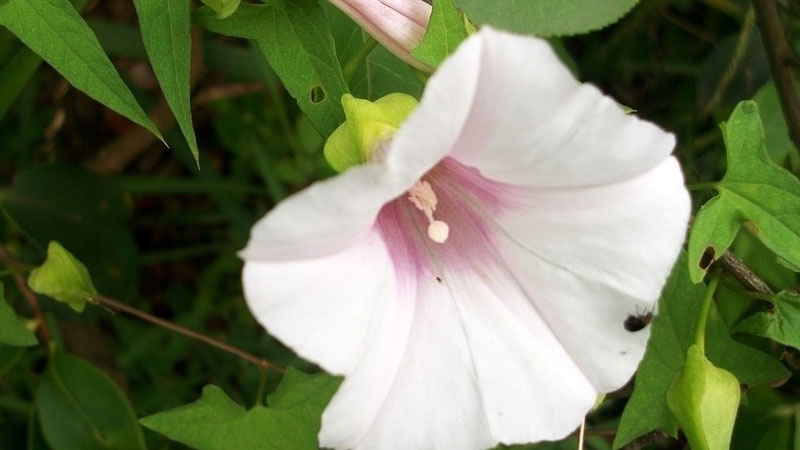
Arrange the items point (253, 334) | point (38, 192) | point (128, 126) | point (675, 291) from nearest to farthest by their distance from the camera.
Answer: point (675, 291)
point (38, 192)
point (253, 334)
point (128, 126)

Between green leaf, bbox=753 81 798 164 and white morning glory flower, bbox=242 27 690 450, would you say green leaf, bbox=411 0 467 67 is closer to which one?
white morning glory flower, bbox=242 27 690 450

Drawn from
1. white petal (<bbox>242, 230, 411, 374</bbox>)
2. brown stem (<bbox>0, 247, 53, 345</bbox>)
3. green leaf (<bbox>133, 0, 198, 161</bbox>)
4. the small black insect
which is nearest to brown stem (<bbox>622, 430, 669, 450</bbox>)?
the small black insect

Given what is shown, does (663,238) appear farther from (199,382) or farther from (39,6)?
(199,382)

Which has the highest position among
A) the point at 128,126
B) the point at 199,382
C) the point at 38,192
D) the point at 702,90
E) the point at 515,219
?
the point at 515,219

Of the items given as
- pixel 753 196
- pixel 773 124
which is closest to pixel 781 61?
pixel 773 124

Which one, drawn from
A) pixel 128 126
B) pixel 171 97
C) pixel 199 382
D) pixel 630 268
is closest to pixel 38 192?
pixel 199 382

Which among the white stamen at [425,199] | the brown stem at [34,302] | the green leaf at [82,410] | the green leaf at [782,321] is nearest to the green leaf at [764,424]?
the green leaf at [782,321]

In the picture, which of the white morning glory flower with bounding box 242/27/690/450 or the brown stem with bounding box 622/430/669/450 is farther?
the brown stem with bounding box 622/430/669/450
